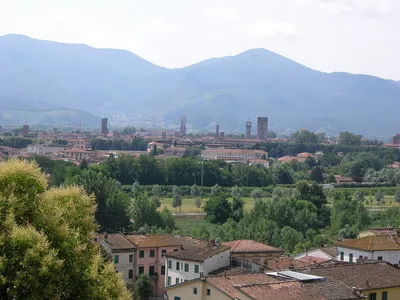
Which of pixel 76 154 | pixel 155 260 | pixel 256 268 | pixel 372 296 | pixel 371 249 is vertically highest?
pixel 371 249

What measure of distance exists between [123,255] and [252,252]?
5488mm

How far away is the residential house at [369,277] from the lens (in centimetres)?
2041

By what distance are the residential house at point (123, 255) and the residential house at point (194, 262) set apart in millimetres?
3487

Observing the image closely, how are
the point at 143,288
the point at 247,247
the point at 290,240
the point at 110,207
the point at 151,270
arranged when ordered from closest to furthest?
the point at 143,288, the point at 247,247, the point at 151,270, the point at 290,240, the point at 110,207

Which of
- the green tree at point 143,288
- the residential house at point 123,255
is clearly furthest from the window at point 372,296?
the residential house at point 123,255

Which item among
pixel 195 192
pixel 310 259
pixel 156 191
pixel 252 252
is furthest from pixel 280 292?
pixel 195 192

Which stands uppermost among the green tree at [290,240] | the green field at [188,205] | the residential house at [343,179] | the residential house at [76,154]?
the residential house at [76,154]

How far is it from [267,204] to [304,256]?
1912 centimetres

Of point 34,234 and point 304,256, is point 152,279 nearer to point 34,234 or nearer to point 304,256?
point 304,256

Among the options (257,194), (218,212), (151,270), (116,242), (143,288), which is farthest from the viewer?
(257,194)

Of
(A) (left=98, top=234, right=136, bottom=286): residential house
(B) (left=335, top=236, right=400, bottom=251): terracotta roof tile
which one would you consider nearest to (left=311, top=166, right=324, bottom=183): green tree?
(A) (left=98, top=234, right=136, bottom=286): residential house

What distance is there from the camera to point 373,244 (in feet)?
90.1

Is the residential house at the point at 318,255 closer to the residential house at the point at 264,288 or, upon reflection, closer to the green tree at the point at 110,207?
the residential house at the point at 264,288

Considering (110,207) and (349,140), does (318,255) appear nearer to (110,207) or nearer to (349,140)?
(110,207)
